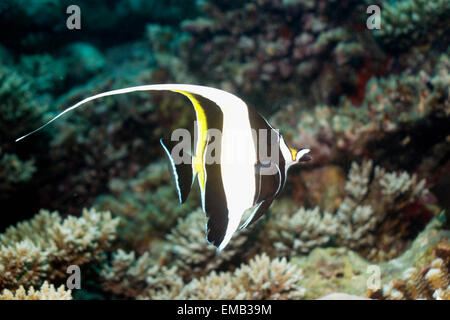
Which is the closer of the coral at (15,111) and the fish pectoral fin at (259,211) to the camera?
the fish pectoral fin at (259,211)

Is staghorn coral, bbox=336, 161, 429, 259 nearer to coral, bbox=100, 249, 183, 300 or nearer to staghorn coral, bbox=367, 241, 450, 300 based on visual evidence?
staghorn coral, bbox=367, 241, 450, 300

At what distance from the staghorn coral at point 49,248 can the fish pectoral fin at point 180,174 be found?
5.88ft

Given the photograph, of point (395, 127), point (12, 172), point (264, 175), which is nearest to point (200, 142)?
point (264, 175)

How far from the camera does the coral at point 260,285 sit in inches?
93.9

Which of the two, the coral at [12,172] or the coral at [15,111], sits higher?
the coral at [15,111]

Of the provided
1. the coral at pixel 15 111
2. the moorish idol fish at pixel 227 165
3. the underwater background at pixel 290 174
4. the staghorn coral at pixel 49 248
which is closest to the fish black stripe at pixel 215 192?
the moorish idol fish at pixel 227 165

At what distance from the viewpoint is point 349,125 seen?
360 cm

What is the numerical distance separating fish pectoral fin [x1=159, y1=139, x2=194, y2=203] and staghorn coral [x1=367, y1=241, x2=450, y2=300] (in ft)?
5.67

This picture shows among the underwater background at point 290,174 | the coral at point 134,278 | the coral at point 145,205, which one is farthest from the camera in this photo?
the coral at point 145,205

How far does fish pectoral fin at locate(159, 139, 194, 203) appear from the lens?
1179 millimetres

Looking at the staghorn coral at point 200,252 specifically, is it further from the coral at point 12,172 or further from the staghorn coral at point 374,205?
the coral at point 12,172

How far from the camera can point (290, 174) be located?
3.85 metres
